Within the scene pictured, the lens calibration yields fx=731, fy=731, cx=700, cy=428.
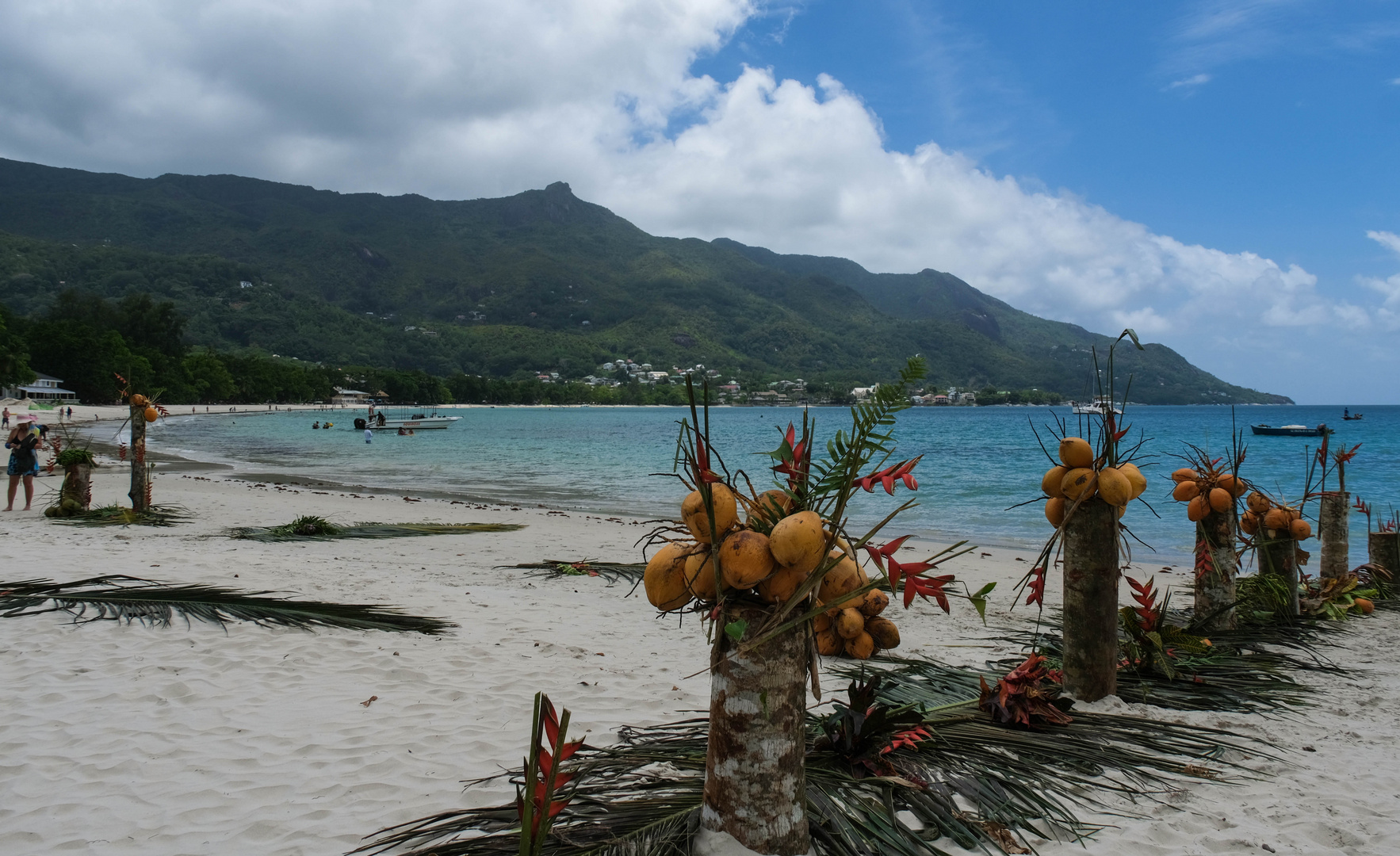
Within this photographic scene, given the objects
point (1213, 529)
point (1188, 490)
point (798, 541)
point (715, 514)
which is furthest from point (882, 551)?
point (1213, 529)

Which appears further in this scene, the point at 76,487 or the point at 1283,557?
the point at 76,487

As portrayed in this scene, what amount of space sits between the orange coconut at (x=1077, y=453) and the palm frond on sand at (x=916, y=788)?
3.90 ft

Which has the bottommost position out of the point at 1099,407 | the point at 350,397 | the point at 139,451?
the point at 139,451

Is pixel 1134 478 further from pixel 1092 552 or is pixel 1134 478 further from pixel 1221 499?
pixel 1221 499

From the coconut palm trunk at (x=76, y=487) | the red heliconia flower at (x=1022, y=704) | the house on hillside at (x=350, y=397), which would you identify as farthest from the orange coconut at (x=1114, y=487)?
the house on hillside at (x=350, y=397)

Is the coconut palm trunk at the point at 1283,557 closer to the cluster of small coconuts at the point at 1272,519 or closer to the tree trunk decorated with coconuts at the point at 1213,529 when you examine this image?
the cluster of small coconuts at the point at 1272,519

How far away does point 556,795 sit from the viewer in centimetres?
225

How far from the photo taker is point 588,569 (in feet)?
27.3

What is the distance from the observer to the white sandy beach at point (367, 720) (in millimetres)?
2455

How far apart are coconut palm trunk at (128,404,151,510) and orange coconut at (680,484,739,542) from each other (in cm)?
1164

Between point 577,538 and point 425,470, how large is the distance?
16.4 meters

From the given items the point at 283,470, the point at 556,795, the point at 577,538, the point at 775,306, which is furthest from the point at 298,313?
the point at 556,795

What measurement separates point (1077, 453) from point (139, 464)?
12.3 meters

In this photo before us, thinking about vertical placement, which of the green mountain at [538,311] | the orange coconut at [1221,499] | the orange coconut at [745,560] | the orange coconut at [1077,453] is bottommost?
the orange coconut at [1221,499]
